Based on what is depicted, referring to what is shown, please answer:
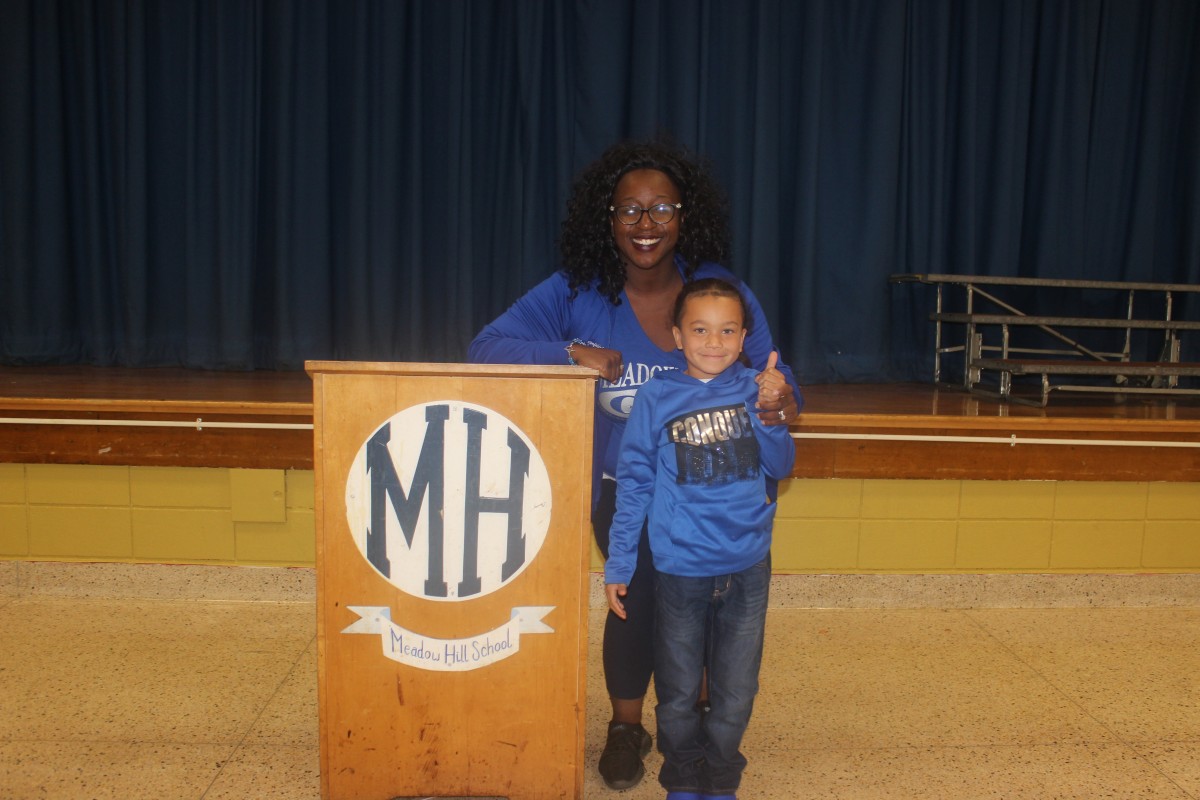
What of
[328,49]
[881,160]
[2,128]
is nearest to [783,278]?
[881,160]

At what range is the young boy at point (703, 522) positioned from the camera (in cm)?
158

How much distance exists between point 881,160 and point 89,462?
131 inches

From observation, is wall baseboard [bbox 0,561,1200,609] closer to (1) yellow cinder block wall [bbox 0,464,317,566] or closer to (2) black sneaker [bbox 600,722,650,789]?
(1) yellow cinder block wall [bbox 0,464,317,566]

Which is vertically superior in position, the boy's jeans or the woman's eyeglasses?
the woman's eyeglasses

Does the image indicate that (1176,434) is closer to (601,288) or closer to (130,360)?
(601,288)

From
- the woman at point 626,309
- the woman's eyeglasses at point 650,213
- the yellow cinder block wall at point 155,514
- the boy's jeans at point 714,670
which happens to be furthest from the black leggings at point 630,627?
the yellow cinder block wall at point 155,514

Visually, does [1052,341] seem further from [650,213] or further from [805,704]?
[650,213]

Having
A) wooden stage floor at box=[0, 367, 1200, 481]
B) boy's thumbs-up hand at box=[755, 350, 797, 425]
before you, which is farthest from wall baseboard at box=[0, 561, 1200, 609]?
boy's thumbs-up hand at box=[755, 350, 797, 425]

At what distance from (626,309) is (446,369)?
49cm

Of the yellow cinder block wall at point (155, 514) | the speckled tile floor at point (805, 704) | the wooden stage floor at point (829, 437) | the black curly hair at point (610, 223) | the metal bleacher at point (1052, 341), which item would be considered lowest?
the speckled tile floor at point (805, 704)

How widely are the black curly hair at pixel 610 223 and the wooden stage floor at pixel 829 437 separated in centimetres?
95

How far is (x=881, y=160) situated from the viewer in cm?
387

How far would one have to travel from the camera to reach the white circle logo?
4.89 ft

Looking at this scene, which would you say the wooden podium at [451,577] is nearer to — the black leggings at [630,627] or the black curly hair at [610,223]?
the black leggings at [630,627]
